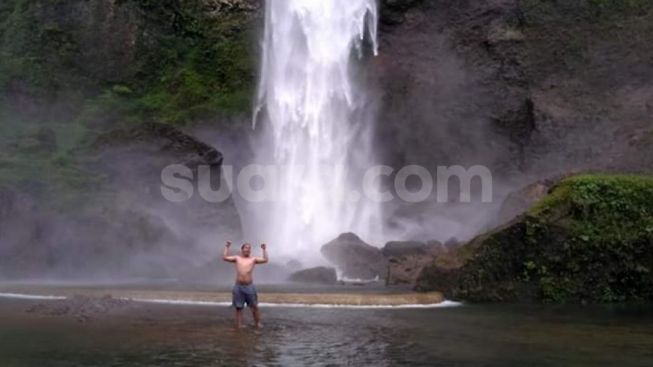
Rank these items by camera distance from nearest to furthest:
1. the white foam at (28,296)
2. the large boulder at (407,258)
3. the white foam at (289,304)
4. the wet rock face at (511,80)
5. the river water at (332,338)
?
the river water at (332,338) → the white foam at (289,304) → the white foam at (28,296) → the large boulder at (407,258) → the wet rock face at (511,80)

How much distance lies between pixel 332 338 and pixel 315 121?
2228cm

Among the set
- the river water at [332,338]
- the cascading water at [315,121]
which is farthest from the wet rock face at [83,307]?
the cascading water at [315,121]

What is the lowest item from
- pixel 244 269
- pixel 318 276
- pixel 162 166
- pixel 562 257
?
pixel 244 269

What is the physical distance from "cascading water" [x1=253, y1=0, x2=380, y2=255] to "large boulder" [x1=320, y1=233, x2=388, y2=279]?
551 cm

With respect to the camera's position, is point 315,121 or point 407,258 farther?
point 315,121

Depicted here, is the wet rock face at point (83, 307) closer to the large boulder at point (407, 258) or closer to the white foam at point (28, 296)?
the white foam at point (28, 296)

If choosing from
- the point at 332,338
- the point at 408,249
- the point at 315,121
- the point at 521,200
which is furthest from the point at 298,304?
the point at 315,121

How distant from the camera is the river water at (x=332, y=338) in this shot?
403 inches

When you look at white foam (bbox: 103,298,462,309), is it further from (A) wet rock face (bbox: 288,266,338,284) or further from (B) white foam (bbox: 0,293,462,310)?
(A) wet rock face (bbox: 288,266,338,284)

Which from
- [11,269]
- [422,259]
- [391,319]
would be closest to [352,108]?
[422,259]

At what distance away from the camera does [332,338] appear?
12.0 m

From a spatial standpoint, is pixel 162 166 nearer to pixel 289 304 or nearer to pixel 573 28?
pixel 289 304

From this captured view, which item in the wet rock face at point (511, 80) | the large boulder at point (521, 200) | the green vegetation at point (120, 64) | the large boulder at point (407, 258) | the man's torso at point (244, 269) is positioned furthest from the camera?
the green vegetation at point (120, 64)

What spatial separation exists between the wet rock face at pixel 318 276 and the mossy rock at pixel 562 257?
12.2ft
